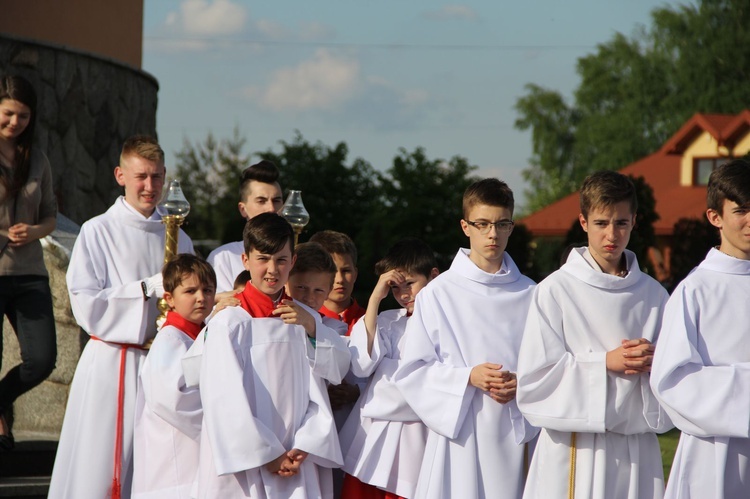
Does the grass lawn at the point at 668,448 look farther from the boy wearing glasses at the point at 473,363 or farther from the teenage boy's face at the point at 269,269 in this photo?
the teenage boy's face at the point at 269,269

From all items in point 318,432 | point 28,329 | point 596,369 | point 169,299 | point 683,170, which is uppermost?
point 683,170

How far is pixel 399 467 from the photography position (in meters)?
5.40

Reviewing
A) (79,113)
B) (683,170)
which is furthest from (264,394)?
(683,170)

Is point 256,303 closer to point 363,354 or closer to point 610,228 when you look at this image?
point 363,354

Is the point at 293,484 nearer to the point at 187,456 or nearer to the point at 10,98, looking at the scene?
the point at 187,456

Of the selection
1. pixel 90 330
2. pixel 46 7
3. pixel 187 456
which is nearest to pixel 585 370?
pixel 187 456

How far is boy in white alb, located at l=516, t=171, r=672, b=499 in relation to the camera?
4.46m

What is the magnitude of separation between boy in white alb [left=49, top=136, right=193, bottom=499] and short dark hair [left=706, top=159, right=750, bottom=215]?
8.84 feet

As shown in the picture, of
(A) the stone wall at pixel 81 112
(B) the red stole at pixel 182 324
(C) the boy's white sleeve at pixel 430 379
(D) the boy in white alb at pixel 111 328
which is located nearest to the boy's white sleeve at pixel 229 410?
(B) the red stole at pixel 182 324

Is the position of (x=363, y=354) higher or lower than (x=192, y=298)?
lower

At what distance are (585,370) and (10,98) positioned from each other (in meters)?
3.36

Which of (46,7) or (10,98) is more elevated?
(46,7)

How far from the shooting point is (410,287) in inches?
221

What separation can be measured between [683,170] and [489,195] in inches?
1377
